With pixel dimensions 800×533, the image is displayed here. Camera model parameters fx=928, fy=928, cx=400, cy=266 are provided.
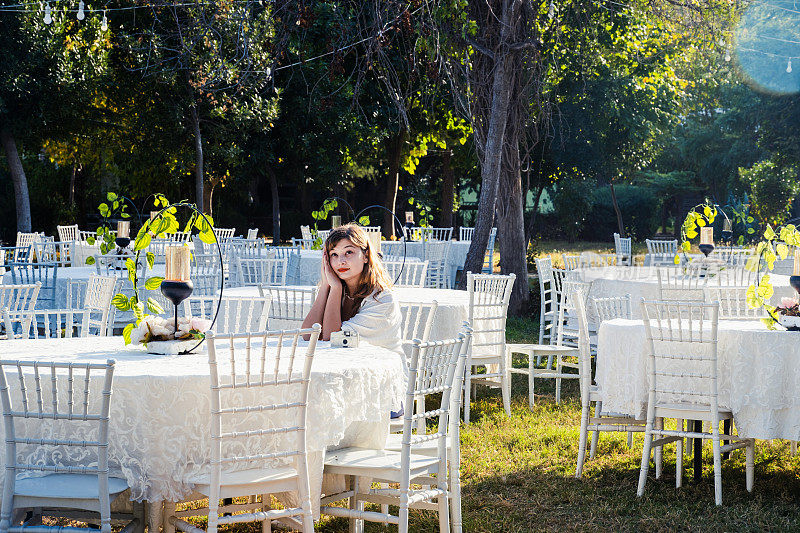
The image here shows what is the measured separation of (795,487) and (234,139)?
16.1 meters

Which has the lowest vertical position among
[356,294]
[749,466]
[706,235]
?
[749,466]

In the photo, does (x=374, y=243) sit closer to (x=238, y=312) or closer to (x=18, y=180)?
(x=238, y=312)

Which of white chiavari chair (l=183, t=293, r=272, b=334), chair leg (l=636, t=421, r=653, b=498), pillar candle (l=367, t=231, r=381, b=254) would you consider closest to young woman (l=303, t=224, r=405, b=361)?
pillar candle (l=367, t=231, r=381, b=254)

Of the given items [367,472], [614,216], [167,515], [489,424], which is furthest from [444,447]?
[614,216]

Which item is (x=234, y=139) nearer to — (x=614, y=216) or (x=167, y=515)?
(x=167, y=515)

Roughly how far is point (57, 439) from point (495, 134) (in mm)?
8428

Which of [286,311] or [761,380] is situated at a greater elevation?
[286,311]

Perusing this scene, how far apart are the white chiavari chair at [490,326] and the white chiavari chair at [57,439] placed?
398 cm

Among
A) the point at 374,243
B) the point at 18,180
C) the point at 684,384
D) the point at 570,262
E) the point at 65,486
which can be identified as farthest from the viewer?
the point at 18,180

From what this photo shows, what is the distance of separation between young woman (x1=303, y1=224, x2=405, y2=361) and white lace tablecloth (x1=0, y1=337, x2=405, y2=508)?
A: 0.74 metres

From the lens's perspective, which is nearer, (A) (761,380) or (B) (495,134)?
(A) (761,380)

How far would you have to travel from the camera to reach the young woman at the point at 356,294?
4816 millimetres

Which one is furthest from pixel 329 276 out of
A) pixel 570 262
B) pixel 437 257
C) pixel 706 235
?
pixel 437 257

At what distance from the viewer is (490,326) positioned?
24.4 feet
